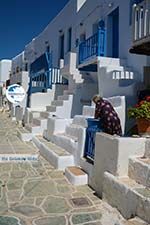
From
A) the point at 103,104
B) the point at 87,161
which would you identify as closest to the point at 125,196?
the point at 87,161

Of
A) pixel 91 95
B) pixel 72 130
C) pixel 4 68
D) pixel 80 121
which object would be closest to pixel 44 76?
pixel 91 95

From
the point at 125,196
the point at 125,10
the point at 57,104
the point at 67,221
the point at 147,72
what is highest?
the point at 125,10

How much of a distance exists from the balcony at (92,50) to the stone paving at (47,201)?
205 inches

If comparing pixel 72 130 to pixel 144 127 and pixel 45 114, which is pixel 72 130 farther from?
pixel 45 114

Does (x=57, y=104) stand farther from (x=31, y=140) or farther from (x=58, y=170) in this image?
(x=58, y=170)

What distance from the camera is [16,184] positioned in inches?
219

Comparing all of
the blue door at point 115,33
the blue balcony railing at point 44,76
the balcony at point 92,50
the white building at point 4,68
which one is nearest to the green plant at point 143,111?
the balcony at point 92,50

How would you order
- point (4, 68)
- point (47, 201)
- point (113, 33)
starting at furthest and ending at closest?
point (4, 68) → point (113, 33) → point (47, 201)

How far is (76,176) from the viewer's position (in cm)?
561

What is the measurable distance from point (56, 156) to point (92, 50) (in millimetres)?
5487

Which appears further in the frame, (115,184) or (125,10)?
(125,10)

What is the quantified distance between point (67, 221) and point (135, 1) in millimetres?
7841

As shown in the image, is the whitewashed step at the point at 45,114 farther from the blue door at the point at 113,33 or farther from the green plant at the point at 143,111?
the green plant at the point at 143,111

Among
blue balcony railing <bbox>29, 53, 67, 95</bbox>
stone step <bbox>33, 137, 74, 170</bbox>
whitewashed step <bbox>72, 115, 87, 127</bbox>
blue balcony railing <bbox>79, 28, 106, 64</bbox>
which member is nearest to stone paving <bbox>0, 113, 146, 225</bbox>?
stone step <bbox>33, 137, 74, 170</bbox>
